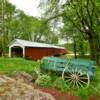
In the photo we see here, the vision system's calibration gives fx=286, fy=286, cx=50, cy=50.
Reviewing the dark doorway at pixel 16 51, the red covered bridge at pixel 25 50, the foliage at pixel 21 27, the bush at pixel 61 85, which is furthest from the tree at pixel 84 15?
the foliage at pixel 21 27

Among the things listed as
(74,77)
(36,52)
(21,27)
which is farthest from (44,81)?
(21,27)

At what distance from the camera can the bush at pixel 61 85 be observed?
14.6 m

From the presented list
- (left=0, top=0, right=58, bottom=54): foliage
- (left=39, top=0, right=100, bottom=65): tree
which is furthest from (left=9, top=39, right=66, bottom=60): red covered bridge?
(left=0, top=0, right=58, bottom=54): foliage

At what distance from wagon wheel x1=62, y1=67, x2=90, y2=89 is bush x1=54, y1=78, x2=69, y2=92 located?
1.71 ft

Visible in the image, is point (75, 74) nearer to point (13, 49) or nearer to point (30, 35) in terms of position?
point (13, 49)

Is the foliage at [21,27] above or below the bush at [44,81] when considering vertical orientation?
above

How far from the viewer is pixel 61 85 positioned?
49.1 feet

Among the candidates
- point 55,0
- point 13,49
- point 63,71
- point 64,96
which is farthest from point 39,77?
point 13,49

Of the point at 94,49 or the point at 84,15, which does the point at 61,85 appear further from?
the point at 94,49

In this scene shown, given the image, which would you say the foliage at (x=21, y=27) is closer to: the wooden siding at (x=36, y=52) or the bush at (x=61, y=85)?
the wooden siding at (x=36, y=52)

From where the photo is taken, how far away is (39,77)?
51.5 feet

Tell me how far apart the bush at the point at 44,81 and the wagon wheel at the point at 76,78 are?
115 centimetres

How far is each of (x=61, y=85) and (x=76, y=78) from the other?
1298 millimetres

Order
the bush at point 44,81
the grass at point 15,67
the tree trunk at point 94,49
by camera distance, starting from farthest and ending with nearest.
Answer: the tree trunk at point 94,49
the grass at point 15,67
the bush at point 44,81
